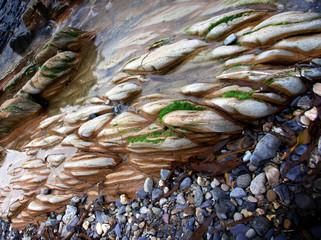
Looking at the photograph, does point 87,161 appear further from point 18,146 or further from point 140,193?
point 18,146

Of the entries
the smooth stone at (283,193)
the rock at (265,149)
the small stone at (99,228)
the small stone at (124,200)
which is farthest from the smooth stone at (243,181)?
the small stone at (99,228)

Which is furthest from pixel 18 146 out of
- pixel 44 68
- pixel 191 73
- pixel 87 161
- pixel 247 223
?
pixel 247 223

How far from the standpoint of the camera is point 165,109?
107 inches

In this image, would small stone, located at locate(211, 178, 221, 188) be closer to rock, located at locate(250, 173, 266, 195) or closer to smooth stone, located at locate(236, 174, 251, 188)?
smooth stone, located at locate(236, 174, 251, 188)

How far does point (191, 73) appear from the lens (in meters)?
2.98

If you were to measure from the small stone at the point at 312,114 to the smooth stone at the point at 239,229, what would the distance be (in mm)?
1212

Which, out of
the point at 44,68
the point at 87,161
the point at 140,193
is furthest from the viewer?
the point at 44,68

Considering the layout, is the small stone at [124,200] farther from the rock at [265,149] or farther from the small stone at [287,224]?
the small stone at [287,224]

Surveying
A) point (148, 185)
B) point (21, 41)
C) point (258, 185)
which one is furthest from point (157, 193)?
point (21, 41)

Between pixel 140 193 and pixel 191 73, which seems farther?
pixel 191 73

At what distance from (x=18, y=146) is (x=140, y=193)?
12.3 feet

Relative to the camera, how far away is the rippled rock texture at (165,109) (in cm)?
221

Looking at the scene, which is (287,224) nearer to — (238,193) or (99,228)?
(238,193)

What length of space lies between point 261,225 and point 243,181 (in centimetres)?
43
